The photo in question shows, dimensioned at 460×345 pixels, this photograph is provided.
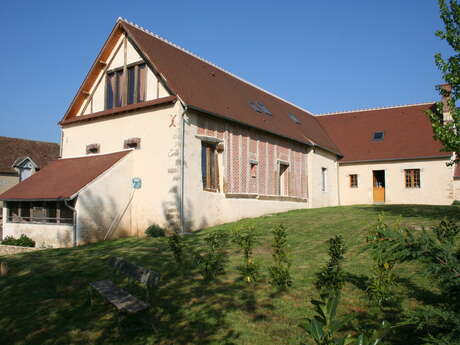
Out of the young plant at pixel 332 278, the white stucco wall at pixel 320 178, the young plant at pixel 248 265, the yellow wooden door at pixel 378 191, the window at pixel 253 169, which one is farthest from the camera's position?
the yellow wooden door at pixel 378 191

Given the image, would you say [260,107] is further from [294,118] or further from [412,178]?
[412,178]

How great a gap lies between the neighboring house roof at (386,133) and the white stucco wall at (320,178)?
4.30 feet

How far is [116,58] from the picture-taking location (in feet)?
56.3

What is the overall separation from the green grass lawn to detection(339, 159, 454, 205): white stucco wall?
16637 mm

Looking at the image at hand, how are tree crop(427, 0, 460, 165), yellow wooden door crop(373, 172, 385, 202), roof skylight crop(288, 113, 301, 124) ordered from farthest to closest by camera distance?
yellow wooden door crop(373, 172, 385, 202) < roof skylight crop(288, 113, 301, 124) < tree crop(427, 0, 460, 165)

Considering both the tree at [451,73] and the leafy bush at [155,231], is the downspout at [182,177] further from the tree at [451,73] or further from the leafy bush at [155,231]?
the tree at [451,73]

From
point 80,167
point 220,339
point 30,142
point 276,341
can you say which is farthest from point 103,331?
point 30,142

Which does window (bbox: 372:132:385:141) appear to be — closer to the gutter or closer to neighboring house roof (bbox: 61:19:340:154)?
neighboring house roof (bbox: 61:19:340:154)

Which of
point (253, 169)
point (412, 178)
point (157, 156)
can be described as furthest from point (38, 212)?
point (412, 178)

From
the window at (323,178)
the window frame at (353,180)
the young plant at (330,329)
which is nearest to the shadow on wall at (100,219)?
the young plant at (330,329)

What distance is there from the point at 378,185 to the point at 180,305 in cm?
2214

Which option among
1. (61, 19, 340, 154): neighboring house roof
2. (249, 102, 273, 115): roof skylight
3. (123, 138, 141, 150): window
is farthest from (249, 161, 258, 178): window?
(123, 138, 141, 150): window

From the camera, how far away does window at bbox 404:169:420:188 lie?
24484mm

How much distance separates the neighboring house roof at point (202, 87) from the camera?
612 inches
